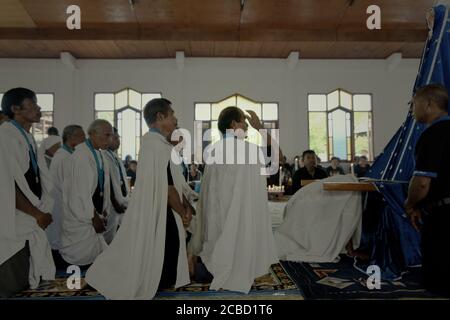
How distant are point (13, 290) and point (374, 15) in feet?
34.1

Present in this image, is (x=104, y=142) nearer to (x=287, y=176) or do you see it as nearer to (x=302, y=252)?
(x=302, y=252)

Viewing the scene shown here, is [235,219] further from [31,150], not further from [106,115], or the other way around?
[106,115]

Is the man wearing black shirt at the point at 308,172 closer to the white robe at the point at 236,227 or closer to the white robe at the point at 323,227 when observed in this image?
the white robe at the point at 323,227

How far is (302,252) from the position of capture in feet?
13.0

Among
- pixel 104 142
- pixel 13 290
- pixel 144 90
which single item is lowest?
pixel 13 290

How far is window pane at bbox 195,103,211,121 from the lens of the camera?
1291 centimetres

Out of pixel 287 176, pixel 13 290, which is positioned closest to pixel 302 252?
pixel 13 290

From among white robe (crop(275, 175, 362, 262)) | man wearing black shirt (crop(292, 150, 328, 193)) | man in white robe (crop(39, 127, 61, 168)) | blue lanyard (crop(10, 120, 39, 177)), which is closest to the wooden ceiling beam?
man in white robe (crop(39, 127, 61, 168))

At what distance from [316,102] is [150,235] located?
443 inches

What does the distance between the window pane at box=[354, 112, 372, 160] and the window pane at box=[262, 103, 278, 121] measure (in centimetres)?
280

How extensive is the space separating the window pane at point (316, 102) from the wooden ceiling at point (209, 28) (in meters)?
1.40

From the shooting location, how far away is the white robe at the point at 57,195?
4.23m

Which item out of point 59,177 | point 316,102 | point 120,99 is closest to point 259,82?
point 316,102

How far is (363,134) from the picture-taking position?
13180 millimetres
